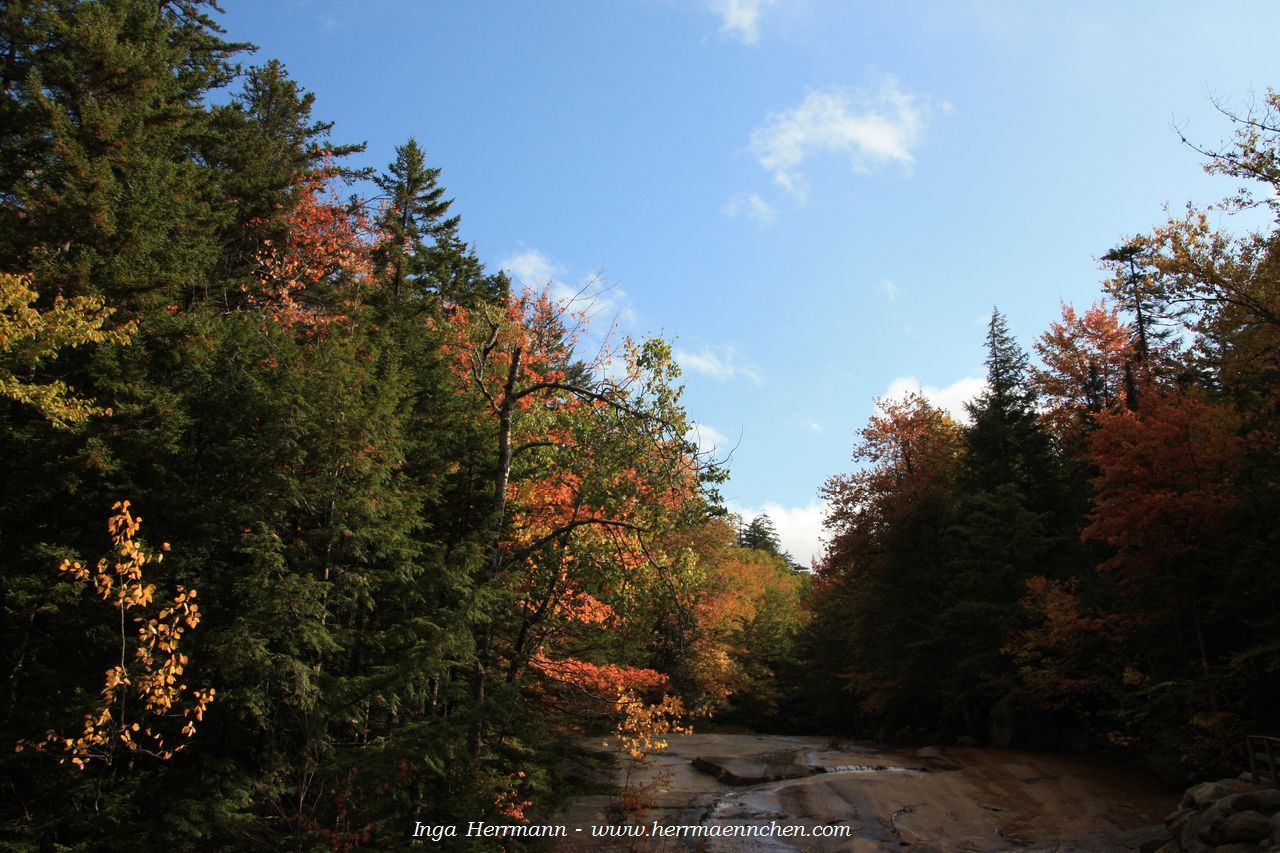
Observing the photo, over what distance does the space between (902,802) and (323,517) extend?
14073 mm

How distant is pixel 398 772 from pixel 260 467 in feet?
15.8

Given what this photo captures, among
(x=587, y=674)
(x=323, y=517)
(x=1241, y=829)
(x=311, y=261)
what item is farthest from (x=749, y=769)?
(x=311, y=261)

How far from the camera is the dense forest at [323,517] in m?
8.38

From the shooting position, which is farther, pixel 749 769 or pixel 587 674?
pixel 749 769

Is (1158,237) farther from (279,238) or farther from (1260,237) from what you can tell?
(279,238)

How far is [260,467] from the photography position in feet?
33.4

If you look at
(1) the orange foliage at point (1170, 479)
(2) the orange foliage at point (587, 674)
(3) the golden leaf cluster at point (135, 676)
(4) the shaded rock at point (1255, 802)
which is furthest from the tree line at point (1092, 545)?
(3) the golden leaf cluster at point (135, 676)

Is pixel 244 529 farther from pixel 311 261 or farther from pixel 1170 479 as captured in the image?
pixel 1170 479

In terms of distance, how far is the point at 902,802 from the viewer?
1594 cm

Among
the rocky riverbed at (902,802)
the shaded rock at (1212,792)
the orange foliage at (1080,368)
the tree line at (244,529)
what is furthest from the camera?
the orange foliage at (1080,368)

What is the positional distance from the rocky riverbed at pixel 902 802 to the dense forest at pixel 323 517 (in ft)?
5.86

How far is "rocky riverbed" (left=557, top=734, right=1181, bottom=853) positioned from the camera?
13.5 metres

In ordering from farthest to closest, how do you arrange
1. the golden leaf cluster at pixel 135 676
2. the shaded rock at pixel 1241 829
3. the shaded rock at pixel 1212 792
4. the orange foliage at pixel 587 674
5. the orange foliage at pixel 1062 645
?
1. the orange foliage at pixel 1062 645
2. the orange foliage at pixel 587 674
3. the shaded rock at pixel 1212 792
4. the shaded rock at pixel 1241 829
5. the golden leaf cluster at pixel 135 676

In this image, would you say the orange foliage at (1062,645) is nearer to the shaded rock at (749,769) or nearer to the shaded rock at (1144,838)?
the shaded rock at (1144,838)
